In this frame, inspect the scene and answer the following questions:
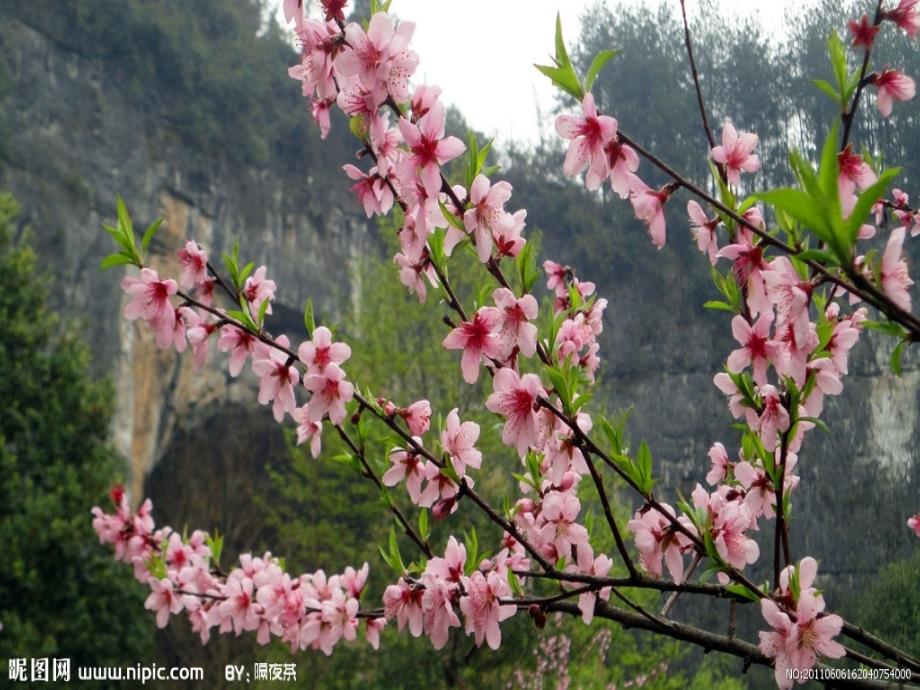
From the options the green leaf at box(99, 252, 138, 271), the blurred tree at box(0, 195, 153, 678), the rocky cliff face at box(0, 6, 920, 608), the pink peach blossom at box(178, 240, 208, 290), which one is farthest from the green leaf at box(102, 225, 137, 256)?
the blurred tree at box(0, 195, 153, 678)

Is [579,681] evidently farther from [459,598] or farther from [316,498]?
[316,498]

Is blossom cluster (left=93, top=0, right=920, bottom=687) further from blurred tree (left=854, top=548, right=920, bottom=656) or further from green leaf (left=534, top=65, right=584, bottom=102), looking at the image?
blurred tree (left=854, top=548, right=920, bottom=656)

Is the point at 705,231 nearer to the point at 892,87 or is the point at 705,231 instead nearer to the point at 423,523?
the point at 892,87

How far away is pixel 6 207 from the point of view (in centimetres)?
530

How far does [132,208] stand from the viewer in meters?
8.26

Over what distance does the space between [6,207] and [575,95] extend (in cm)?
549

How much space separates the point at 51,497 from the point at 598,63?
15.6 ft

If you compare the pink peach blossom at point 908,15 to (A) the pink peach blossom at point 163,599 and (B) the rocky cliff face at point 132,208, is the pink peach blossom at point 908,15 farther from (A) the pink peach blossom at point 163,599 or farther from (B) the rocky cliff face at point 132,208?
(B) the rocky cliff face at point 132,208

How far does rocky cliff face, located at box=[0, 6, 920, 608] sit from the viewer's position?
335cm

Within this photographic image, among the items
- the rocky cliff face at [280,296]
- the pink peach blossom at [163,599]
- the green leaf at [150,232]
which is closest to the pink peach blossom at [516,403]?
the green leaf at [150,232]

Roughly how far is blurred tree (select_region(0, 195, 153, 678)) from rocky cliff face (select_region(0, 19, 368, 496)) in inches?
27.8

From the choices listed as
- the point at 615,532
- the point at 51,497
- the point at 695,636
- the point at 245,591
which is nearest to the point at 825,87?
the point at 615,532

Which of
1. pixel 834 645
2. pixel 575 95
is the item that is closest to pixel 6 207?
pixel 575 95

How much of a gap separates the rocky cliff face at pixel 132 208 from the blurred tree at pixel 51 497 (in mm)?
707
